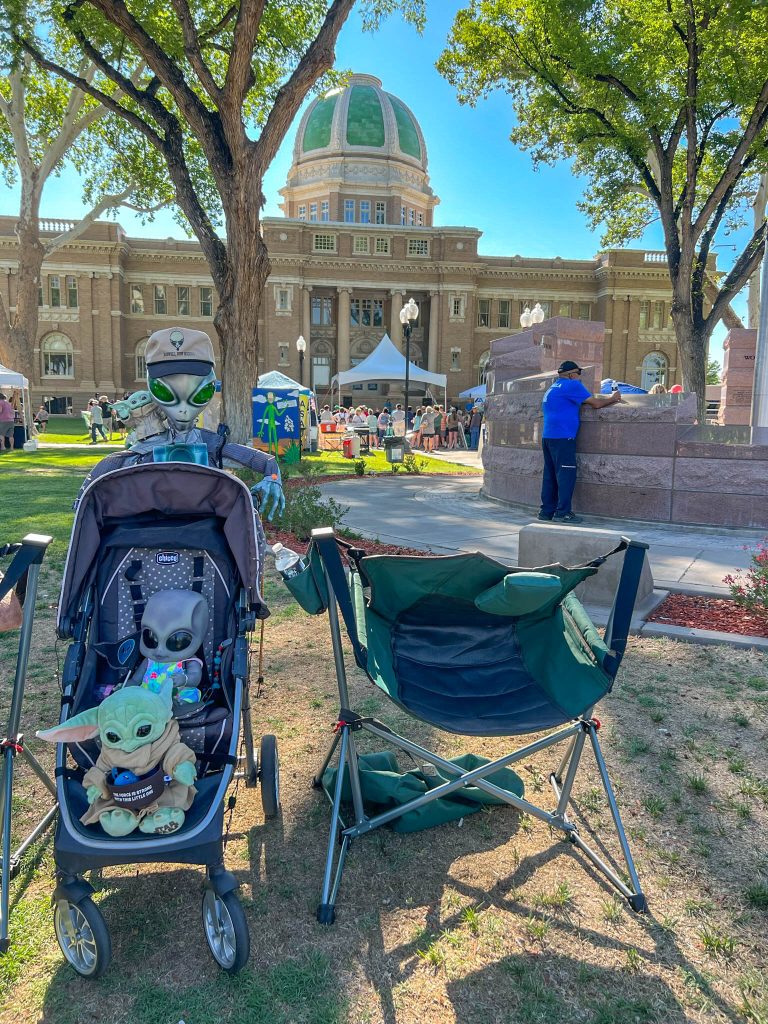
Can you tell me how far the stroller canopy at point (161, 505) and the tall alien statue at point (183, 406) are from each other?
0.76 feet

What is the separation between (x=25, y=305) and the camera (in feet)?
72.0

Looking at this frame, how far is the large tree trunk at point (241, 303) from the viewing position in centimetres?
1098

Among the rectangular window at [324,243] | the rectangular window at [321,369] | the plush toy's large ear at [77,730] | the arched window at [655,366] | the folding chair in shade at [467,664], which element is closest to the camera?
the plush toy's large ear at [77,730]

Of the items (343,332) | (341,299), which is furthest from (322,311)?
(343,332)

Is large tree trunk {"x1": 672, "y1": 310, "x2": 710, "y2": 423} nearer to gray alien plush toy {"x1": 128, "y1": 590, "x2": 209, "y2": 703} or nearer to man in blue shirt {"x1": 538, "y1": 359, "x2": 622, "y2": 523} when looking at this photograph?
man in blue shirt {"x1": 538, "y1": 359, "x2": 622, "y2": 523}

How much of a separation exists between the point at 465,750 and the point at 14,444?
22.9 m

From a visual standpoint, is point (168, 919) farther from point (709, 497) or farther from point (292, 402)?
point (292, 402)

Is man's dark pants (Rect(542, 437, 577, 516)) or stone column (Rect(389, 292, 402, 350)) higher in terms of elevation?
stone column (Rect(389, 292, 402, 350))

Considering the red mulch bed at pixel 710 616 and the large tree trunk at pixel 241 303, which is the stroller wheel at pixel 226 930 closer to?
the red mulch bed at pixel 710 616

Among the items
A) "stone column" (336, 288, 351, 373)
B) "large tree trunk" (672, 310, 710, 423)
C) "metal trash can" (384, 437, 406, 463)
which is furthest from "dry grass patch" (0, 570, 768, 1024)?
"stone column" (336, 288, 351, 373)

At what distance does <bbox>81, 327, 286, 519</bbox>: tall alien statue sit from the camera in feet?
10.2

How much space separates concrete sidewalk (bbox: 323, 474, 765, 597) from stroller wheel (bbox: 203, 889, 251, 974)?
16.0 feet

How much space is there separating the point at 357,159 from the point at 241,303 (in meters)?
57.9

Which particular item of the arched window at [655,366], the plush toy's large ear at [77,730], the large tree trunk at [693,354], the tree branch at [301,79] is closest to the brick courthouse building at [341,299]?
the arched window at [655,366]
